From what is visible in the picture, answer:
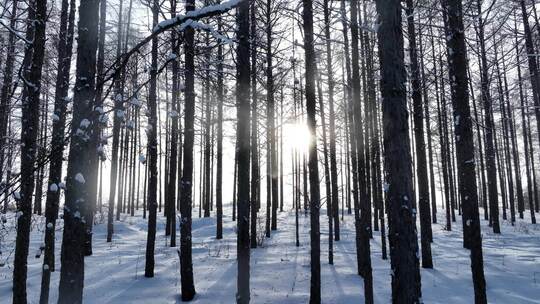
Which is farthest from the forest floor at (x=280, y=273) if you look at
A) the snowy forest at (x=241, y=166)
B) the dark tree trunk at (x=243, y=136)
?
the dark tree trunk at (x=243, y=136)

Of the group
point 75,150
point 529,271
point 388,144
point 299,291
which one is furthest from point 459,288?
point 75,150

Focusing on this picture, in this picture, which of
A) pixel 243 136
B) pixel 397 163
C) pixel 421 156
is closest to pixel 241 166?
pixel 243 136

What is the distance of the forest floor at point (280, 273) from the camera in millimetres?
9164

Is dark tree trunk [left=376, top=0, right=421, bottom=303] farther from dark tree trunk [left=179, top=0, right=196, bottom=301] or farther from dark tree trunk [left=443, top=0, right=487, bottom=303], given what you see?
dark tree trunk [left=179, top=0, right=196, bottom=301]

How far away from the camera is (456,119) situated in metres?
7.18

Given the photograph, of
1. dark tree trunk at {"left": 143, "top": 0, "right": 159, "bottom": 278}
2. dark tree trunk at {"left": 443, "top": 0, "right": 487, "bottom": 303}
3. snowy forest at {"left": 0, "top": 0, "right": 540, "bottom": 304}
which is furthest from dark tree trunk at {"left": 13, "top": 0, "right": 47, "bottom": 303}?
dark tree trunk at {"left": 443, "top": 0, "right": 487, "bottom": 303}

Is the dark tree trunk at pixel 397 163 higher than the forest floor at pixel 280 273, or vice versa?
the dark tree trunk at pixel 397 163

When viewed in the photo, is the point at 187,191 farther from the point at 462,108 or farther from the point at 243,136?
the point at 462,108

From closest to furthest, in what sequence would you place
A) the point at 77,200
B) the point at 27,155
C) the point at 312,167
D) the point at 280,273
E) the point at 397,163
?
1. the point at 77,200
2. the point at 397,163
3. the point at 27,155
4. the point at 312,167
5. the point at 280,273

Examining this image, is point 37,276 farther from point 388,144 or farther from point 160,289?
point 388,144

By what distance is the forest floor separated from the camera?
916cm

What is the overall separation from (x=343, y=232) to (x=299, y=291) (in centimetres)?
1156

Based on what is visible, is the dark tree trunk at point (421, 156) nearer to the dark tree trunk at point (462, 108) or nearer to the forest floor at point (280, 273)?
the forest floor at point (280, 273)

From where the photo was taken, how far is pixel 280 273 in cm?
1134
